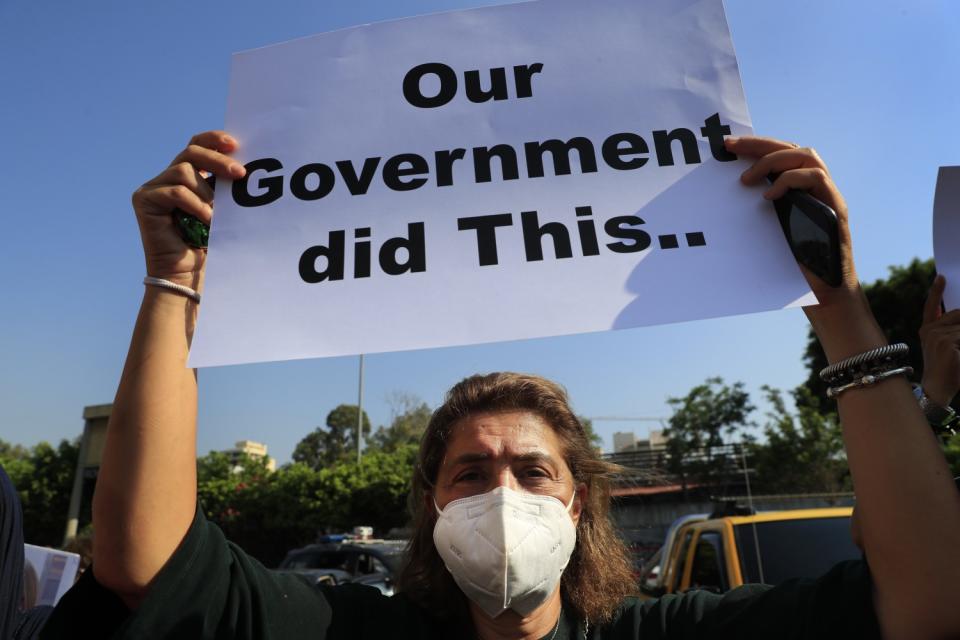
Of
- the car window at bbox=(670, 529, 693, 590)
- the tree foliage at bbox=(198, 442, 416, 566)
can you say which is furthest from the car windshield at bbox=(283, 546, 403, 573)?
the tree foliage at bbox=(198, 442, 416, 566)

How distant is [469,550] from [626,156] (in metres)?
1.15

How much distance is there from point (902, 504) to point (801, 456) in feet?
79.4

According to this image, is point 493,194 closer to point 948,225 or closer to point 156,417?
point 156,417

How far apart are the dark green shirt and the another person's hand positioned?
54cm

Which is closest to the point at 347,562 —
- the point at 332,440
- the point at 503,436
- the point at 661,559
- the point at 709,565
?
the point at 661,559

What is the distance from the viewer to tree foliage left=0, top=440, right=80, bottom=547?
113 ft

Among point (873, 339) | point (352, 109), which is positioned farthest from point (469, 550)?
point (352, 109)

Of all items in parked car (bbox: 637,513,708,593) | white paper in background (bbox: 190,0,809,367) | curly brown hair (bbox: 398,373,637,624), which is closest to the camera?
white paper in background (bbox: 190,0,809,367)

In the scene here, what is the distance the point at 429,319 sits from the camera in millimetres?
1484

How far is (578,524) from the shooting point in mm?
2180

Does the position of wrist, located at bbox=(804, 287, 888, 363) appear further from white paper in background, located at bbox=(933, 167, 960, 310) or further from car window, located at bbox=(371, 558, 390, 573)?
car window, located at bbox=(371, 558, 390, 573)

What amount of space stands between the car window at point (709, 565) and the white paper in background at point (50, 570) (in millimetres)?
4308

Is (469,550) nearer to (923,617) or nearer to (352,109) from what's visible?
(923,617)

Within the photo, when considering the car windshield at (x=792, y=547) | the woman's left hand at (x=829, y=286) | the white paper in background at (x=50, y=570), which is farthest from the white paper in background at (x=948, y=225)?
the white paper in background at (x=50, y=570)
